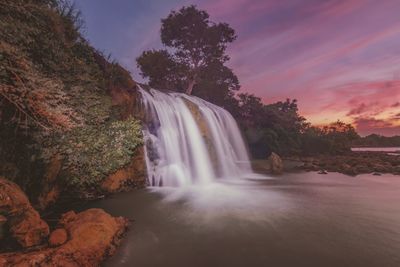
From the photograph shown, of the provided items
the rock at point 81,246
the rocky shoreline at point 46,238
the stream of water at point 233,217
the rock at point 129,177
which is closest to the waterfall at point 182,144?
the stream of water at point 233,217

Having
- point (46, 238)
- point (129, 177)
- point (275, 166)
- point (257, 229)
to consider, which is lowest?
point (257, 229)

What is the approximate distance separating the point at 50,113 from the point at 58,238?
91.8 inches

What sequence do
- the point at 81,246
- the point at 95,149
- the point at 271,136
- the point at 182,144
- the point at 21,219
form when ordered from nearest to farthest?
the point at 81,246
the point at 21,219
the point at 95,149
the point at 182,144
the point at 271,136

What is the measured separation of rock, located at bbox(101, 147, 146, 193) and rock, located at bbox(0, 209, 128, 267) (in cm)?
429

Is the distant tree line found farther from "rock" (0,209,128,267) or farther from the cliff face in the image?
"rock" (0,209,128,267)

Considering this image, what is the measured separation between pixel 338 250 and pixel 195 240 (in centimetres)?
268

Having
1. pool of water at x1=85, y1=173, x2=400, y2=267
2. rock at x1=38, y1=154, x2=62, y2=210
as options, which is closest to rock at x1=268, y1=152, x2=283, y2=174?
pool of water at x1=85, y1=173, x2=400, y2=267

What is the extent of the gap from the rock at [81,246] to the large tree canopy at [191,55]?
25150 mm

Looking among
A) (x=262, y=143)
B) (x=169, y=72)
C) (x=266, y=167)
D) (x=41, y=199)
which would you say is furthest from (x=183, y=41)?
(x=41, y=199)

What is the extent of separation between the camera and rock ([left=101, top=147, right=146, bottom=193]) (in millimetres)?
9289

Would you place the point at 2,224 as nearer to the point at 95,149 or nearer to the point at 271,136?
the point at 95,149

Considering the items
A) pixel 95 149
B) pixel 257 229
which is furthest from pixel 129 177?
pixel 257 229

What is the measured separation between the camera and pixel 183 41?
99.5ft

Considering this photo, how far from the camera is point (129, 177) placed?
33.5 ft
